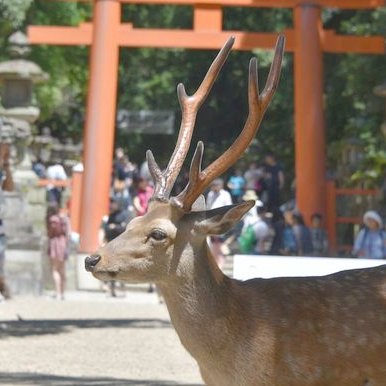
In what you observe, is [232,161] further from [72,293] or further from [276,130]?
[276,130]

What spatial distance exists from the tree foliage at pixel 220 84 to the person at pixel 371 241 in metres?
6.43

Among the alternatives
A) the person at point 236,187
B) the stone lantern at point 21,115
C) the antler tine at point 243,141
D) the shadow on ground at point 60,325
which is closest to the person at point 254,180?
the person at point 236,187

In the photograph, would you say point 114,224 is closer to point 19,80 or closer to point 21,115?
point 21,115

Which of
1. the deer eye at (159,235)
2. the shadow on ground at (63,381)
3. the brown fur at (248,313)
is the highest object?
the deer eye at (159,235)

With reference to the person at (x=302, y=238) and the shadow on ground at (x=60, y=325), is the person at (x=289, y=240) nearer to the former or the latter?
the person at (x=302, y=238)

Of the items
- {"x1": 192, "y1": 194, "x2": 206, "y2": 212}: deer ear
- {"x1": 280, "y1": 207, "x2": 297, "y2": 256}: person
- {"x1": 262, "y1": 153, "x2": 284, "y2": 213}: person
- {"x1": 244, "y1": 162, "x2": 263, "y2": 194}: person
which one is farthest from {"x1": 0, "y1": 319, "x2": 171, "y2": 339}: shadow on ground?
{"x1": 244, "y1": 162, "x2": 263, "y2": 194}: person

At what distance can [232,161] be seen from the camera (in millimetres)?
6262

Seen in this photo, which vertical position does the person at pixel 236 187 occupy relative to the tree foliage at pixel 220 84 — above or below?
below

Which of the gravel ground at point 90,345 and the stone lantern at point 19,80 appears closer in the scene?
the gravel ground at point 90,345

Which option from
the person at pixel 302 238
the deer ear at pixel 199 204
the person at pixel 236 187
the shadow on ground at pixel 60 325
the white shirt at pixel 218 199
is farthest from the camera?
the person at pixel 236 187

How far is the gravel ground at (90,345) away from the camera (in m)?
10.6

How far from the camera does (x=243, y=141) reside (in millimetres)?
6266

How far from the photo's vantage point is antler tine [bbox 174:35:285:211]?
6168mm

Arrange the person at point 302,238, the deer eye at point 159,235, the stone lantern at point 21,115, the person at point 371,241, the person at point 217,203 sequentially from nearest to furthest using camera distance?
the deer eye at point 159,235, the person at point 371,241, the person at point 302,238, the person at point 217,203, the stone lantern at point 21,115
